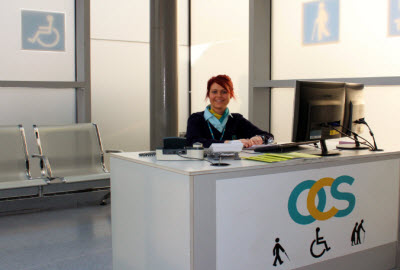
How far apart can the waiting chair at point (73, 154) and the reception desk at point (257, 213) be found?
204 cm

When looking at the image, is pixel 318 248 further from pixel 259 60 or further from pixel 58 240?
pixel 259 60

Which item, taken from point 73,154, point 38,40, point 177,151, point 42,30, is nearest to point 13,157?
point 73,154

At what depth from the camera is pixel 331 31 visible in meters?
5.07

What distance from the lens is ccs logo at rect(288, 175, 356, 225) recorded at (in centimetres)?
291

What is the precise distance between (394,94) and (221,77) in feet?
5.70

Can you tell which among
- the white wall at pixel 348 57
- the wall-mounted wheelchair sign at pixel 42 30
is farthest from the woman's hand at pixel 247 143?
the wall-mounted wheelchair sign at pixel 42 30

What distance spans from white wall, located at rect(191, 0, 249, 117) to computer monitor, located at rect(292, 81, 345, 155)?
3.21 meters

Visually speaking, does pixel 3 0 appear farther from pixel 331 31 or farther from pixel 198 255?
pixel 198 255

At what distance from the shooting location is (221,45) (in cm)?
695

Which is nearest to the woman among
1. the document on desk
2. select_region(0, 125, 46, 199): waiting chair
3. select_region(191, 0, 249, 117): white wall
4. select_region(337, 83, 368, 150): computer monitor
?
select_region(337, 83, 368, 150): computer monitor

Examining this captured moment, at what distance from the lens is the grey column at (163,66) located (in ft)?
19.4

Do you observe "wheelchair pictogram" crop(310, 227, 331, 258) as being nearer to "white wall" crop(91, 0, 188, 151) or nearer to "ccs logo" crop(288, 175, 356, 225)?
"ccs logo" crop(288, 175, 356, 225)

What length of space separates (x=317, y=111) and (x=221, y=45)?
157 inches

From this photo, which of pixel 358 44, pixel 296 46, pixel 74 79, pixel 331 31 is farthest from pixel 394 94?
pixel 74 79
